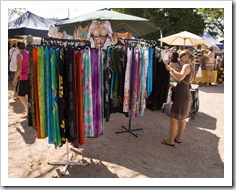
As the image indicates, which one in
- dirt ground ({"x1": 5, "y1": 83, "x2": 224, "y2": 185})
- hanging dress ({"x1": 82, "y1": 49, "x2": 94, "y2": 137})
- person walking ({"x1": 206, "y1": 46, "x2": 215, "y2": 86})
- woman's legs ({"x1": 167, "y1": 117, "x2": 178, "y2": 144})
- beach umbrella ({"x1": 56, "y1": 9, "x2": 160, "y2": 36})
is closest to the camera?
hanging dress ({"x1": 82, "y1": 49, "x2": 94, "y2": 137})

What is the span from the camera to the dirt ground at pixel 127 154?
11.5 feet

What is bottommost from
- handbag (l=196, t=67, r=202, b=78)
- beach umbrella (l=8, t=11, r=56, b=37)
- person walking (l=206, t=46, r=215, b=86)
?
handbag (l=196, t=67, r=202, b=78)

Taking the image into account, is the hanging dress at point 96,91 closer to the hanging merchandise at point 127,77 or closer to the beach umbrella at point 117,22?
the hanging merchandise at point 127,77

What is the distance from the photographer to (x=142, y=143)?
4.57 meters

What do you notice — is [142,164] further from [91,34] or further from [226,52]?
[91,34]

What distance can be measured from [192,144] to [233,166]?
121 centimetres

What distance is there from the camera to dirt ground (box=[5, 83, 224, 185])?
11.5 feet

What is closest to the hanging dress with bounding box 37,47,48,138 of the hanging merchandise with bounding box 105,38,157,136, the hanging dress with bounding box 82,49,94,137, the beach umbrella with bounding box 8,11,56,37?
the hanging dress with bounding box 82,49,94,137

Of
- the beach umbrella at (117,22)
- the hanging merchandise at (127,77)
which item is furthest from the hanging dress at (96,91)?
the beach umbrella at (117,22)

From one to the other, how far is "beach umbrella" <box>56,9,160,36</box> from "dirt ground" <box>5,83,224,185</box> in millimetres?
2645

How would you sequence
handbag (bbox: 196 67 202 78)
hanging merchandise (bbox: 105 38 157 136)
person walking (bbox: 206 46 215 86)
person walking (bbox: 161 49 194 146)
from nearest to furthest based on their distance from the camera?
person walking (bbox: 161 49 194 146) → hanging merchandise (bbox: 105 38 157 136) → person walking (bbox: 206 46 215 86) → handbag (bbox: 196 67 202 78)

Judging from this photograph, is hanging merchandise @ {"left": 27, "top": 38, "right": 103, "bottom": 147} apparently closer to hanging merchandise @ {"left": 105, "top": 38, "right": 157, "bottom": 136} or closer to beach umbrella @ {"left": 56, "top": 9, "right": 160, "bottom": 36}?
hanging merchandise @ {"left": 105, "top": 38, "right": 157, "bottom": 136}

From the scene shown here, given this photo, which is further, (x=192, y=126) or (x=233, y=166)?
(x=192, y=126)

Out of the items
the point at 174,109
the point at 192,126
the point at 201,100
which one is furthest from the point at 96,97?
the point at 201,100
